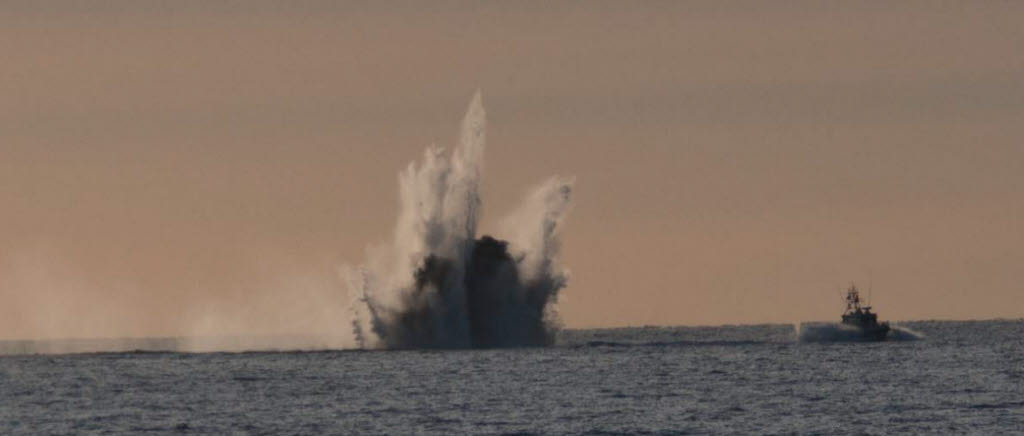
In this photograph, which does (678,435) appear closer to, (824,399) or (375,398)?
(824,399)

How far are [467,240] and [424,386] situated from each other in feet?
192

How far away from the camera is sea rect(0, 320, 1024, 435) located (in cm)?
10212

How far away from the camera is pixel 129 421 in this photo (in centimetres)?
10906

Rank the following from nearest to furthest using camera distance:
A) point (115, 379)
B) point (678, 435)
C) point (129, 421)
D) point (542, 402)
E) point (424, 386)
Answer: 1. point (678, 435)
2. point (129, 421)
3. point (542, 402)
4. point (424, 386)
5. point (115, 379)

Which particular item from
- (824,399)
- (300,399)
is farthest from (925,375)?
(300,399)

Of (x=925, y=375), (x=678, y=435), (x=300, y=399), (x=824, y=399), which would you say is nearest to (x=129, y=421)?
(x=300, y=399)

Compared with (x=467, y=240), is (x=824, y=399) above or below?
below

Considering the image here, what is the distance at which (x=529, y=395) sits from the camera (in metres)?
126

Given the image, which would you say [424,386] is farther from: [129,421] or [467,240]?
[467,240]

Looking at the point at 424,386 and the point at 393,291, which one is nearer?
the point at 424,386

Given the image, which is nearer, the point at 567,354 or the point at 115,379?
the point at 115,379

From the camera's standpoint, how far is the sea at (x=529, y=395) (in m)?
102

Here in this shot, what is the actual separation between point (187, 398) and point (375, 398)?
12386 mm

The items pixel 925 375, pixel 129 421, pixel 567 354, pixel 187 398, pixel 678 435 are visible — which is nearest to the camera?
pixel 678 435
